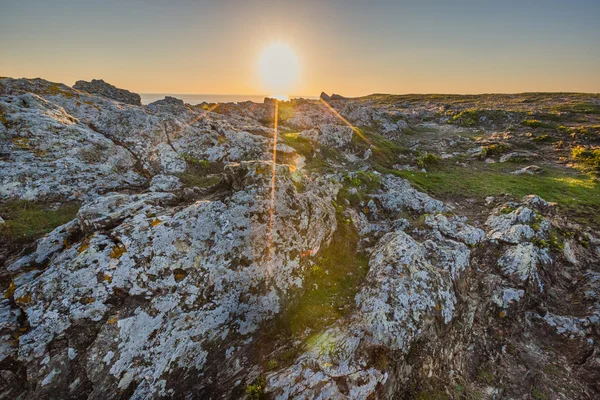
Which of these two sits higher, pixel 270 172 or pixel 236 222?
pixel 270 172

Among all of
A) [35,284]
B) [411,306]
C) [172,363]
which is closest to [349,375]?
[411,306]

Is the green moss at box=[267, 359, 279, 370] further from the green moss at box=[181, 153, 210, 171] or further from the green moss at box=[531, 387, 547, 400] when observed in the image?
the green moss at box=[181, 153, 210, 171]

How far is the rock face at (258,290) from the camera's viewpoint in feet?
24.4

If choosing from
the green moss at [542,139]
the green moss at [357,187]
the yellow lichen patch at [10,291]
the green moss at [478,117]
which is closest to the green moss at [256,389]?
the yellow lichen patch at [10,291]

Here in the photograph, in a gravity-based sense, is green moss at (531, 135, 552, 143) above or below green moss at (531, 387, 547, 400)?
above

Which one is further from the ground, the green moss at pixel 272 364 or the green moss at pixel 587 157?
the green moss at pixel 587 157

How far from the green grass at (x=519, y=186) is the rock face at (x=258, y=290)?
19.1 ft

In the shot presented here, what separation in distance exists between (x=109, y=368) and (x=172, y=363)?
163cm

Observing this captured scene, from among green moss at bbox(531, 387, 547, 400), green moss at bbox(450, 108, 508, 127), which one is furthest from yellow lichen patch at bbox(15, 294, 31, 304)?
green moss at bbox(450, 108, 508, 127)

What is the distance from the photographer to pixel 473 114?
65.2 m

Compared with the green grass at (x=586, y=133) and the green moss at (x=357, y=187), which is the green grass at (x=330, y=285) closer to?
the green moss at (x=357, y=187)

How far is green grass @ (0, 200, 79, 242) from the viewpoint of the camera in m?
9.89

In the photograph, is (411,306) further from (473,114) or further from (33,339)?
(473,114)

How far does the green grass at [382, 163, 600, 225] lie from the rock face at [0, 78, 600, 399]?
229 inches
